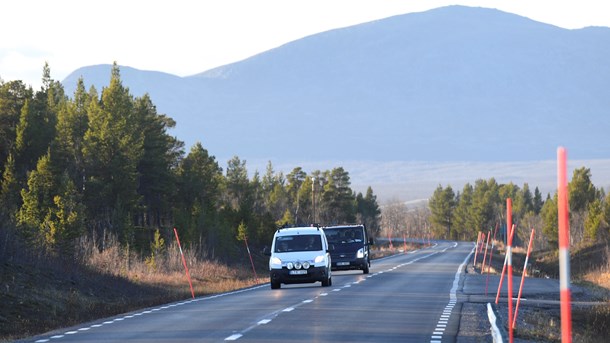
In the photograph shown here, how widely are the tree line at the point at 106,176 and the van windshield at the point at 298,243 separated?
15.3 metres

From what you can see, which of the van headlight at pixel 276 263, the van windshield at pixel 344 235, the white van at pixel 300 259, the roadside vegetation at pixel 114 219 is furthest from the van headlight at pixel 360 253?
the van headlight at pixel 276 263

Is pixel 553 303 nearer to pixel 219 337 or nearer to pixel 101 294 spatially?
pixel 101 294

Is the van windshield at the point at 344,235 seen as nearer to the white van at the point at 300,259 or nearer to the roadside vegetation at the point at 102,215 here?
the roadside vegetation at the point at 102,215

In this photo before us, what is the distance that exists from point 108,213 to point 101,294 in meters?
46.5

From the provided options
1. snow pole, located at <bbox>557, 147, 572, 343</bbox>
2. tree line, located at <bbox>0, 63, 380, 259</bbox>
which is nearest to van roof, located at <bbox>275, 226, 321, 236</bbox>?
tree line, located at <bbox>0, 63, 380, 259</bbox>

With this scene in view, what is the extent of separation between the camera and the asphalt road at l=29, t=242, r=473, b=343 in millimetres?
20500

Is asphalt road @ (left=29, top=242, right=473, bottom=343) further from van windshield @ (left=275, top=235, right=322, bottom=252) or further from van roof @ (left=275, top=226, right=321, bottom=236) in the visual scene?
van roof @ (left=275, top=226, right=321, bottom=236)

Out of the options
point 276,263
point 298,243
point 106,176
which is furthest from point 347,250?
point 106,176

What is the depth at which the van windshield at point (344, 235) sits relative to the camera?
5084cm

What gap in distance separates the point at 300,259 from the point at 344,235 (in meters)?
14.0

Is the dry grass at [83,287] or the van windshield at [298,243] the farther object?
the van windshield at [298,243]

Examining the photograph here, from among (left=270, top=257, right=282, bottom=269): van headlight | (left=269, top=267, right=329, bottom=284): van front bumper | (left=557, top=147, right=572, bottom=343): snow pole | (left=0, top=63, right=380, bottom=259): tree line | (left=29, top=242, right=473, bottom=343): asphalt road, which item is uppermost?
(left=0, top=63, right=380, bottom=259): tree line

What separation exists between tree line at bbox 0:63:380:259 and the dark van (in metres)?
8.79

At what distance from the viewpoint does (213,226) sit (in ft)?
230
